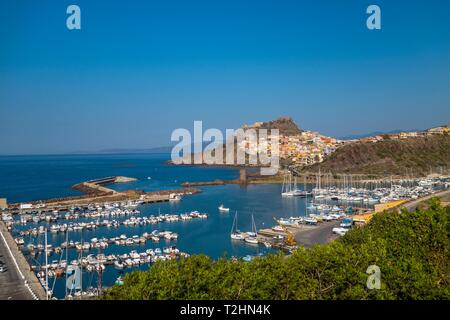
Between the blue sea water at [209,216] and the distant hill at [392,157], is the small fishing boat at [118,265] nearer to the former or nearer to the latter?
the blue sea water at [209,216]

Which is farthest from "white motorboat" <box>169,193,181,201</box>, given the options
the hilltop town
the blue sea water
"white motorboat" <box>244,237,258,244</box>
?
the hilltop town

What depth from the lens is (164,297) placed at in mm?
7301

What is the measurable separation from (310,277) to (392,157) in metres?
52.9

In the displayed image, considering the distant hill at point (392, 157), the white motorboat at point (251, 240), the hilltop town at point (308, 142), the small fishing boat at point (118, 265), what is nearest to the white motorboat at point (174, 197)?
the white motorboat at point (251, 240)

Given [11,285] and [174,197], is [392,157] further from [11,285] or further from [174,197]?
[11,285]

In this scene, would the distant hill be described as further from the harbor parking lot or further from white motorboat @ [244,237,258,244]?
the harbor parking lot

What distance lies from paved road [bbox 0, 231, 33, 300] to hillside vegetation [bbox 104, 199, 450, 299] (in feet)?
23.8

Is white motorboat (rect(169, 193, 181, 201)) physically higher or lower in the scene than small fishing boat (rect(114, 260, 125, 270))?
higher

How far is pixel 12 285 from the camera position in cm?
1464

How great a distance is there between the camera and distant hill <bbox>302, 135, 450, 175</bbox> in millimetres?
53219

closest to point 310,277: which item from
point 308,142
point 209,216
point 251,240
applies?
point 251,240
